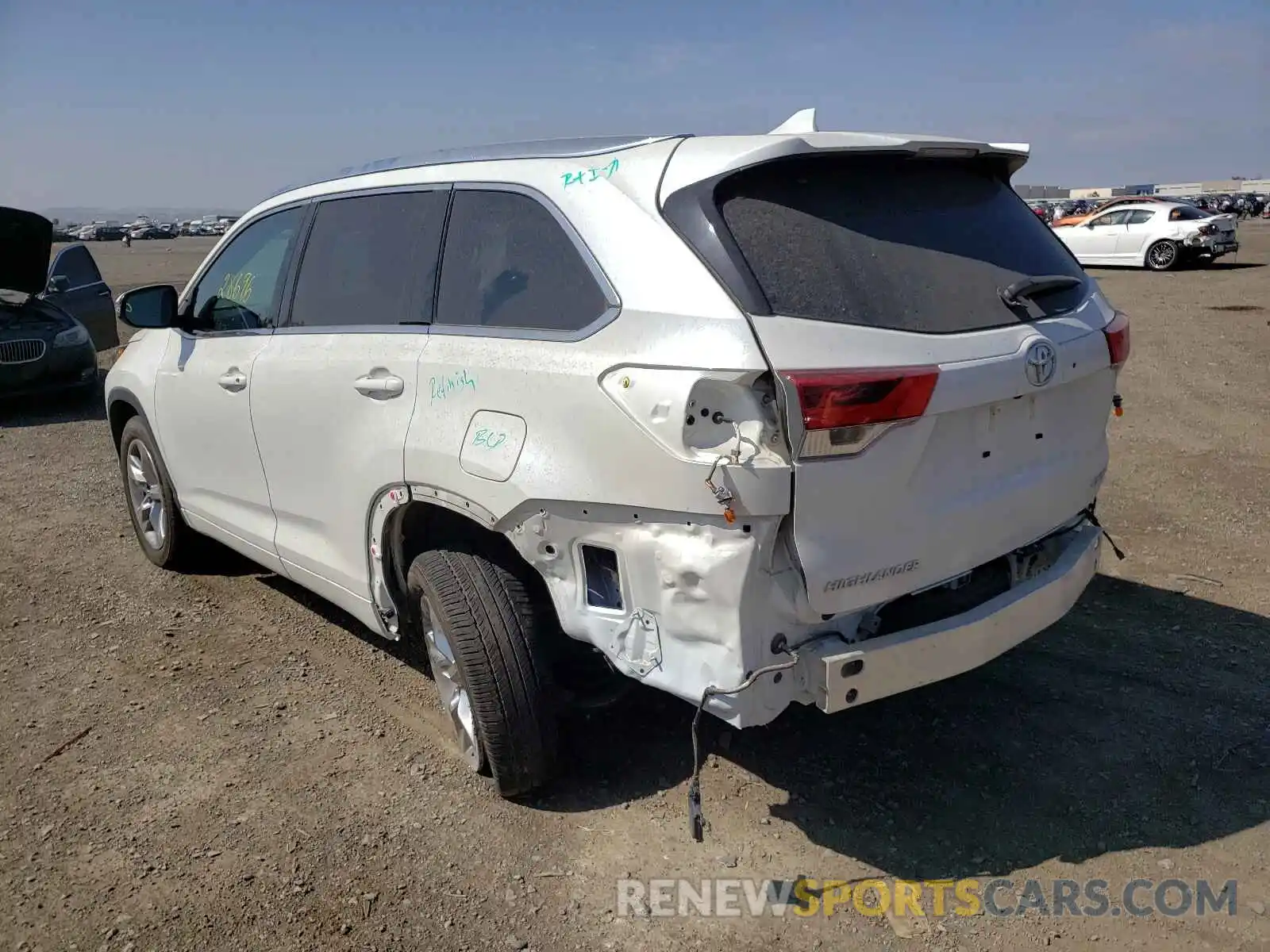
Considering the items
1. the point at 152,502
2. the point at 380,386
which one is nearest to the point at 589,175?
the point at 380,386

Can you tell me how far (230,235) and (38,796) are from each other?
8.56 feet

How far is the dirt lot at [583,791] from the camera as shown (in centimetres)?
286

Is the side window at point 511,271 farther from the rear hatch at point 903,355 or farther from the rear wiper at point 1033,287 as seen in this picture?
the rear wiper at point 1033,287

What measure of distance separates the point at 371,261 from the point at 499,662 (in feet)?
5.36

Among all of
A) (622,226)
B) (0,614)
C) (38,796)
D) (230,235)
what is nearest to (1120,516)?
(622,226)

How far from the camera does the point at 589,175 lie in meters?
3.04

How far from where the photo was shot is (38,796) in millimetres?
3531

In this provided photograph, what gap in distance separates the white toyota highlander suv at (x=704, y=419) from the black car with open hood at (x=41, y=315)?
732 cm

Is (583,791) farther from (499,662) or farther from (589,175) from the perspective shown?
(589,175)

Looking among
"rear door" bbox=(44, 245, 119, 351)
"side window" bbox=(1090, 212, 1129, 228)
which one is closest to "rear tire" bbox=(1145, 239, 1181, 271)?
"side window" bbox=(1090, 212, 1129, 228)

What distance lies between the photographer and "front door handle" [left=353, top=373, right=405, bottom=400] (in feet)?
11.3

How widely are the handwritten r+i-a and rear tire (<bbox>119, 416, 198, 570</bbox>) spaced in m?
3.16

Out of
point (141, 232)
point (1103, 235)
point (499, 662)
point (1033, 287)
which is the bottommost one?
point (141, 232)

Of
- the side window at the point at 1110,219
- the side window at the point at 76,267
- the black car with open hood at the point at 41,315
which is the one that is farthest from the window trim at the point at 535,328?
the side window at the point at 1110,219
